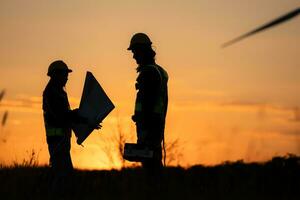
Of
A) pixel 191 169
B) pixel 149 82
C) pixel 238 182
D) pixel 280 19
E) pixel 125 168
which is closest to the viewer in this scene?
pixel 280 19

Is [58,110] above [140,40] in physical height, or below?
below

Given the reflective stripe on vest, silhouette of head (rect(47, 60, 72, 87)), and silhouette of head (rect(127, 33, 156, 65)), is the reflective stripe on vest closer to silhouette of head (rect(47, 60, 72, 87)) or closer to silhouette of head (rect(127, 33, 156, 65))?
silhouette of head (rect(47, 60, 72, 87))

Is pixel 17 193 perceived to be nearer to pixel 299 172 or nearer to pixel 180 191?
pixel 180 191

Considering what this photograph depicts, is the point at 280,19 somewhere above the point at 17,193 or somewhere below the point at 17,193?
above

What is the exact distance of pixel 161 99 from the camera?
7.89 meters

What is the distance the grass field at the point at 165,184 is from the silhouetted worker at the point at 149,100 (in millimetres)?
422

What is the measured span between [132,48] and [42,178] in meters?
2.53

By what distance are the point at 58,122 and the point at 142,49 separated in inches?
73.4

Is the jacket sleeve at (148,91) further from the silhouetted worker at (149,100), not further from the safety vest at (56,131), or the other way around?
the safety vest at (56,131)

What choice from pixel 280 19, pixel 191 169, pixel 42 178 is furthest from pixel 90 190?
pixel 280 19

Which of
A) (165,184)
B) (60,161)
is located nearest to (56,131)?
(60,161)

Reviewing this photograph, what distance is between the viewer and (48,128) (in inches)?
358

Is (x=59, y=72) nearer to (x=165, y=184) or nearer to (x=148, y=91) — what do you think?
(x=148, y=91)

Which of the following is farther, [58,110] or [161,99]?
[58,110]
